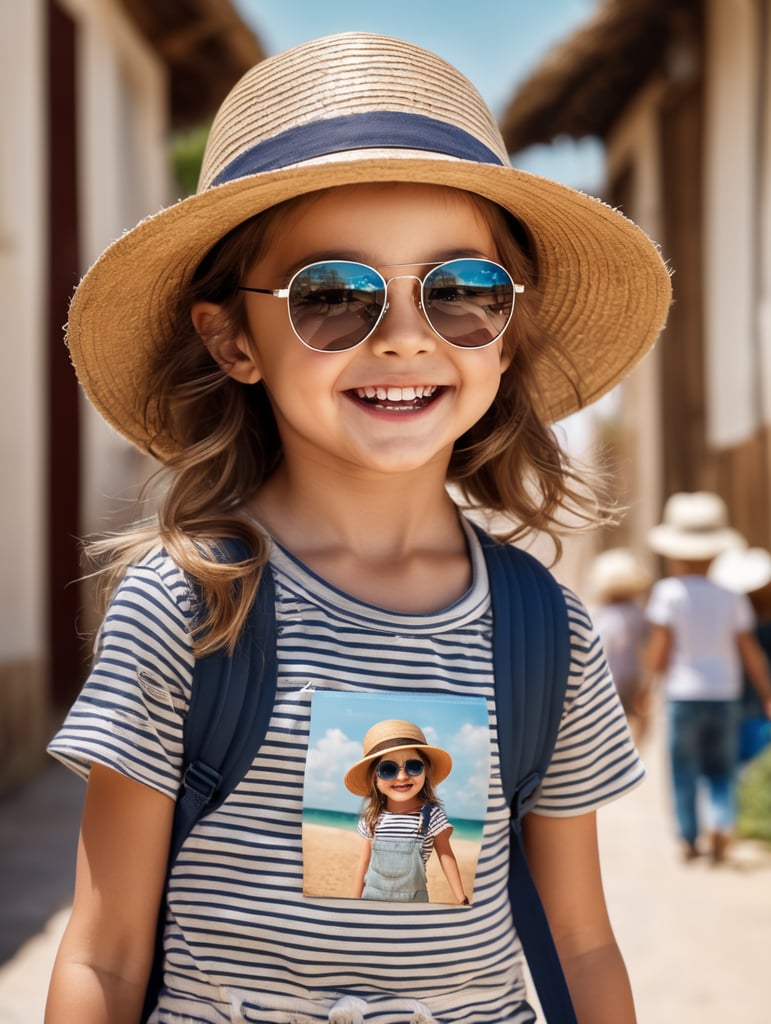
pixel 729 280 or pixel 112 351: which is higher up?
pixel 729 280

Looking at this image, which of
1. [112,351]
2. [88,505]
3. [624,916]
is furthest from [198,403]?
[88,505]

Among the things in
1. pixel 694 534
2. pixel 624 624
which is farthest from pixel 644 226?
pixel 694 534

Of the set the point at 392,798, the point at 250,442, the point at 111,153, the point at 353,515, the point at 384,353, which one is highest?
the point at 111,153

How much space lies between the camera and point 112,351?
196cm

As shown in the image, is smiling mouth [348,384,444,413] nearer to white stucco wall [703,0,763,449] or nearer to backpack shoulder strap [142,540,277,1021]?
backpack shoulder strap [142,540,277,1021]

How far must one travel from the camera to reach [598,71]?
12.0 meters

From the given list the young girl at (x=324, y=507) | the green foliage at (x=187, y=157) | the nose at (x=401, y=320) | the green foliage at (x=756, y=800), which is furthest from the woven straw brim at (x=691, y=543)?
the green foliage at (x=187, y=157)

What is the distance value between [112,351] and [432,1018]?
3.47 feet

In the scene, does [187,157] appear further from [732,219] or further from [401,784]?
[401,784]

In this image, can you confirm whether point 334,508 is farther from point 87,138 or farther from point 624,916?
point 87,138

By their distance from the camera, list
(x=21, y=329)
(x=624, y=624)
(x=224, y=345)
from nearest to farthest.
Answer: (x=224, y=345) < (x=624, y=624) < (x=21, y=329)

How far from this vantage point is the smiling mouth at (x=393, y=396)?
5.58 feet

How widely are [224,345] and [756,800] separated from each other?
16.5 ft

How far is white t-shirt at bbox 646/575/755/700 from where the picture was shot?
19.3 feet
